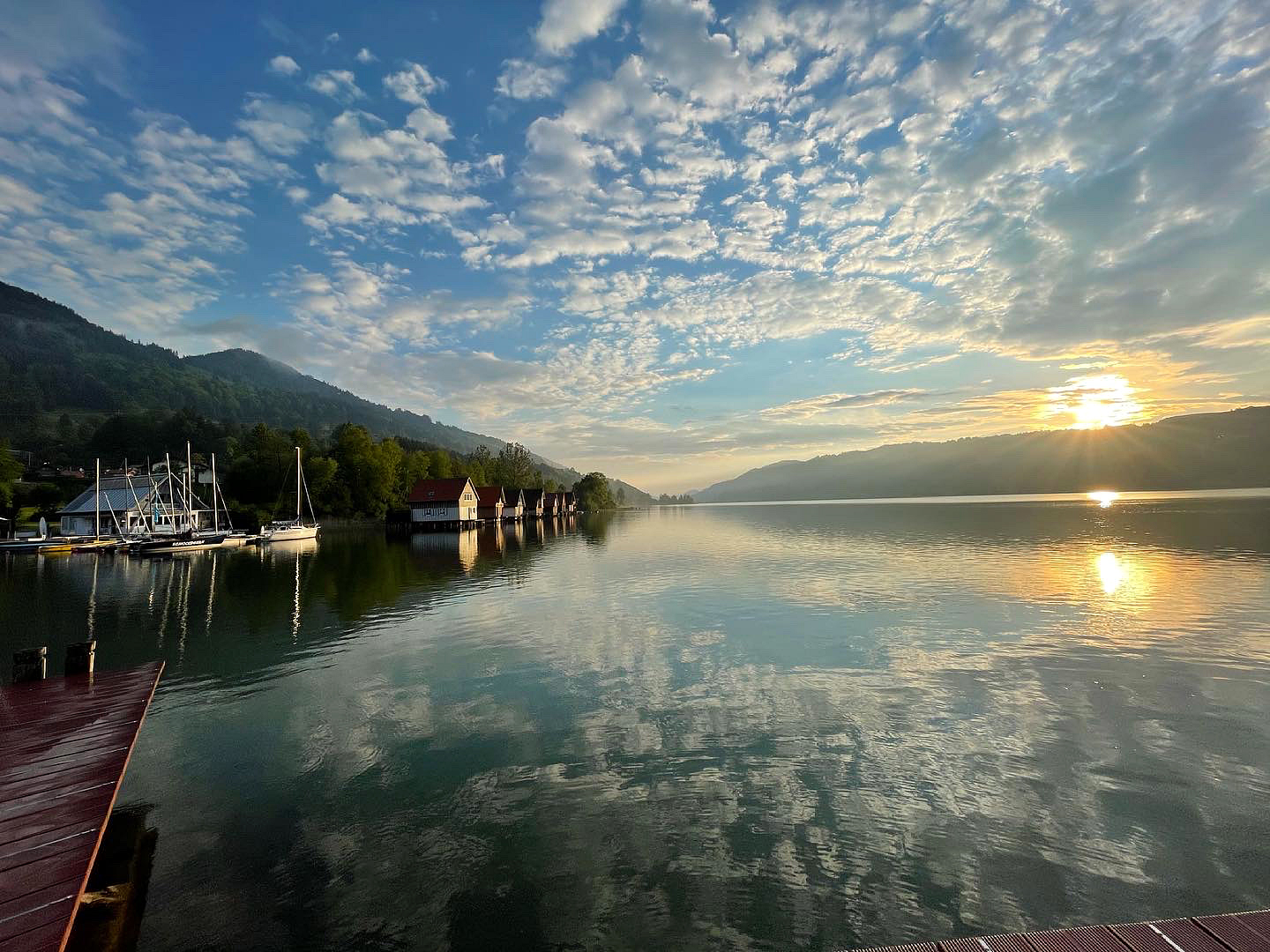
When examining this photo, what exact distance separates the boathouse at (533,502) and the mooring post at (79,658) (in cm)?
12251

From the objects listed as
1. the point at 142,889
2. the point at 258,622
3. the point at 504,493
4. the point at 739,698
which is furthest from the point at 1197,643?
the point at 504,493

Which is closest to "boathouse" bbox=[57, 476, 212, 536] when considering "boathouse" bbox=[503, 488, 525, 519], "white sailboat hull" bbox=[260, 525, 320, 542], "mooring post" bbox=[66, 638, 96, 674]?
"white sailboat hull" bbox=[260, 525, 320, 542]

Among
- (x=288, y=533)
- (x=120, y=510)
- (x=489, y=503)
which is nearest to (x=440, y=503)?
(x=489, y=503)

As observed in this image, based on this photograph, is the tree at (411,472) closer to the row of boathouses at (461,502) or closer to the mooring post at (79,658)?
the row of boathouses at (461,502)

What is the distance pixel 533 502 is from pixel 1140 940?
13785cm

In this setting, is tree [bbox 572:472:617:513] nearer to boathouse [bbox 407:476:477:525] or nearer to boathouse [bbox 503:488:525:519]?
boathouse [bbox 503:488:525:519]

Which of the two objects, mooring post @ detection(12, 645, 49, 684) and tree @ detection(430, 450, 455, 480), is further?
tree @ detection(430, 450, 455, 480)

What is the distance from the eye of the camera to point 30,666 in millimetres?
13359

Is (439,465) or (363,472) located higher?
(439,465)

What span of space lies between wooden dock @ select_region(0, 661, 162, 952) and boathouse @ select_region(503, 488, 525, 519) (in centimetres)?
11213

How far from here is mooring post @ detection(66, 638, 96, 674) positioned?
13.3 m

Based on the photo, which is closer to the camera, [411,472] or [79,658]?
[79,658]

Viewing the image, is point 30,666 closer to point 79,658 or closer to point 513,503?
point 79,658

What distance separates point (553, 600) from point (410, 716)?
14.5 m
